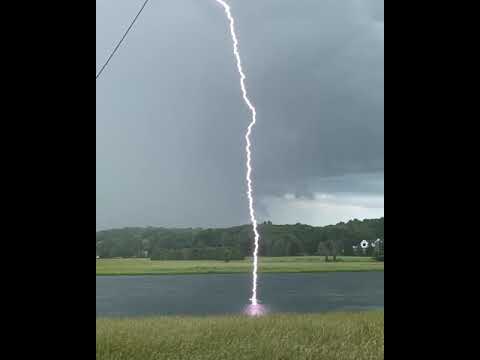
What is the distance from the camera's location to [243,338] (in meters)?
5.77

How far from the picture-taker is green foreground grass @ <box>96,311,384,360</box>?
16.9ft

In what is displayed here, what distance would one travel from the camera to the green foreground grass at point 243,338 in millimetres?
5156
